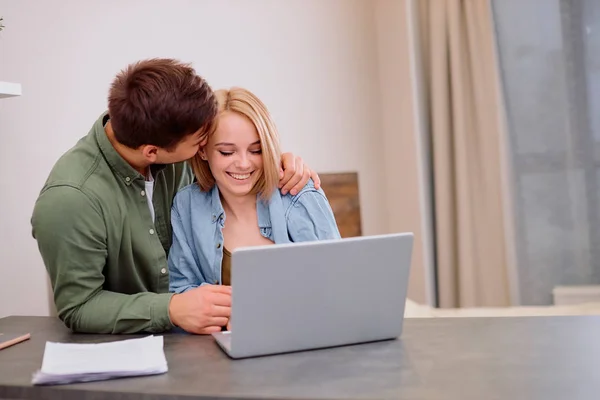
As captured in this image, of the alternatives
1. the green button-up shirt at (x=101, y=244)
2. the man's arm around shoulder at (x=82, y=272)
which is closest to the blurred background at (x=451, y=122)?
the green button-up shirt at (x=101, y=244)

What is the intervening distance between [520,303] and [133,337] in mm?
2480

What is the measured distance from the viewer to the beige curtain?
3705 mm

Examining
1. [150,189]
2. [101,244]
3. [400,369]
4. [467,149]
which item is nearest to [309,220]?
[150,189]

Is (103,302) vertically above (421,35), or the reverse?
(421,35)

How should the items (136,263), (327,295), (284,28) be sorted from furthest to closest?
(284,28) → (136,263) → (327,295)

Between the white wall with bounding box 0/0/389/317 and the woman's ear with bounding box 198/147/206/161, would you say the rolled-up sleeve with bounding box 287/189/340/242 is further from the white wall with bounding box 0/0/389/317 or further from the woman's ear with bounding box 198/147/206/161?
the white wall with bounding box 0/0/389/317

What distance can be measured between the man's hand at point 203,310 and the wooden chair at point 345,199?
2.03 meters

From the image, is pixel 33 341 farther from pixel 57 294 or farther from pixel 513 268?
pixel 513 268

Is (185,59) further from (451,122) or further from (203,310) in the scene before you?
(203,310)

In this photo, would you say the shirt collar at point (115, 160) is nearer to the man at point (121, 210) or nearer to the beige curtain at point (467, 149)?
the man at point (121, 210)

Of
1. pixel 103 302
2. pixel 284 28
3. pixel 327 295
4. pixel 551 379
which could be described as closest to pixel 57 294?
pixel 103 302

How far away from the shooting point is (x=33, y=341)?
173 centimetres

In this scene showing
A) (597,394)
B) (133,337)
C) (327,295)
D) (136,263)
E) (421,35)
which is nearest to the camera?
(597,394)

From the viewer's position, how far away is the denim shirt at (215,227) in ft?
6.44
